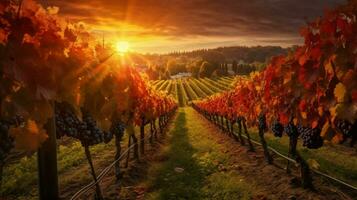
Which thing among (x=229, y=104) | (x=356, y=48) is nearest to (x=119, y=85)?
(x=356, y=48)

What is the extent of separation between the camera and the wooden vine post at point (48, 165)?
4930 millimetres

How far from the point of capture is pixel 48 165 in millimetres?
4945

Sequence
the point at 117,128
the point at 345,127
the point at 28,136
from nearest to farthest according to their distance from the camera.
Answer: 1. the point at 28,136
2. the point at 345,127
3. the point at 117,128

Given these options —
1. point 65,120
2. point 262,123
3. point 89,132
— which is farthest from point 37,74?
point 262,123

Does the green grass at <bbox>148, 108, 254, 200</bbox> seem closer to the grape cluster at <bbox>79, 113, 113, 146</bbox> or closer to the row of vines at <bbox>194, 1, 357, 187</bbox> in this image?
the grape cluster at <bbox>79, 113, 113, 146</bbox>

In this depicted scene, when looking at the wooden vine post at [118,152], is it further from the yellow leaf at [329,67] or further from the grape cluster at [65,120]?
the yellow leaf at [329,67]

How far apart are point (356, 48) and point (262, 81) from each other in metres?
7.62

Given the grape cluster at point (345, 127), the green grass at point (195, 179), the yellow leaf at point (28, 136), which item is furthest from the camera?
the green grass at point (195, 179)

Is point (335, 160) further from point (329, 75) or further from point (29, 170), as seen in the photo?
point (29, 170)

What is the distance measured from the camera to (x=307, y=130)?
741 centimetres

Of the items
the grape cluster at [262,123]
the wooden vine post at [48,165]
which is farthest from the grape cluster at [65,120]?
the grape cluster at [262,123]

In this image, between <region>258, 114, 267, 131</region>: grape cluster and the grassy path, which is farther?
<region>258, 114, 267, 131</region>: grape cluster

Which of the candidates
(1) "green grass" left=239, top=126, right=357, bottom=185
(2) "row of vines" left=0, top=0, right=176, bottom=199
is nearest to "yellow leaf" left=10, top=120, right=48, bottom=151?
(2) "row of vines" left=0, top=0, right=176, bottom=199

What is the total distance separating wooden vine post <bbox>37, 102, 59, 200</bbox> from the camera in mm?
4930
